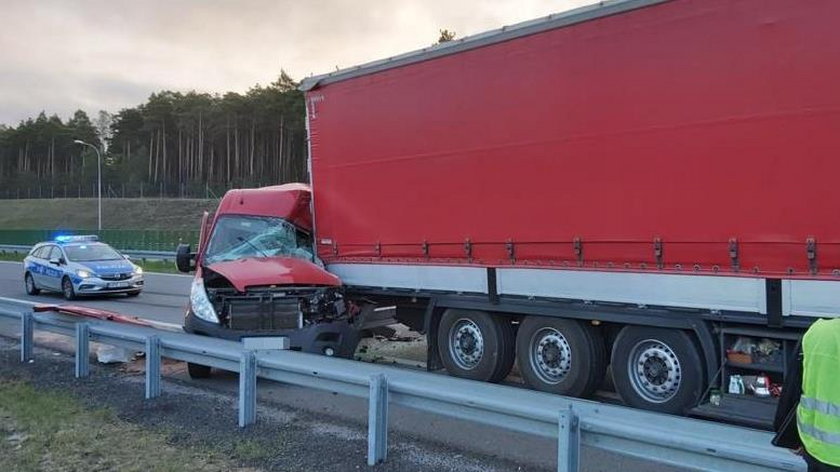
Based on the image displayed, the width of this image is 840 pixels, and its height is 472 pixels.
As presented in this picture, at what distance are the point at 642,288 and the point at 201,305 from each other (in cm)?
481

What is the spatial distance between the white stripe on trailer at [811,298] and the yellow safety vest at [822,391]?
2474 millimetres

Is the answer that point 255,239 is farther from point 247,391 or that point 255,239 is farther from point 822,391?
point 822,391

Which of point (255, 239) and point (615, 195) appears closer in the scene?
point (615, 195)

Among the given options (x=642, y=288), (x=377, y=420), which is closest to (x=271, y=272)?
(x=377, y=420)

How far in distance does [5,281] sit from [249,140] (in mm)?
71090

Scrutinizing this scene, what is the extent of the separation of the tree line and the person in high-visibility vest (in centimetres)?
6542

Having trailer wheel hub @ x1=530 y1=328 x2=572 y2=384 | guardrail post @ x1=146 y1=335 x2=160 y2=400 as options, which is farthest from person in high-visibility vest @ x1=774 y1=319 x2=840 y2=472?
guardrail post @ x1=146 y1=335 x2=160 y2=400

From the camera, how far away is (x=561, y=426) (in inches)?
157

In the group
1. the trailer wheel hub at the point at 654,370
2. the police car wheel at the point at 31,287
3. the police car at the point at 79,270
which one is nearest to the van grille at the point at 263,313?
the trailer wheel hub at the point at 654,370

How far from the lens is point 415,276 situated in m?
7.71

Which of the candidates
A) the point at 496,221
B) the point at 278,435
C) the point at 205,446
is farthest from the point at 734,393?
the point at 205,446

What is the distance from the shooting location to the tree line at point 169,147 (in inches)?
3359

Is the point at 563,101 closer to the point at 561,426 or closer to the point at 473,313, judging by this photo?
the point at 473,313

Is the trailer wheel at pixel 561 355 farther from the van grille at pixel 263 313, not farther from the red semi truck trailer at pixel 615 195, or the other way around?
the van grille at pixel 263 313
